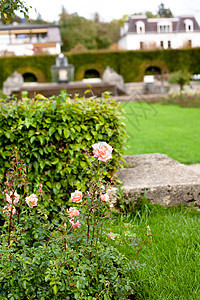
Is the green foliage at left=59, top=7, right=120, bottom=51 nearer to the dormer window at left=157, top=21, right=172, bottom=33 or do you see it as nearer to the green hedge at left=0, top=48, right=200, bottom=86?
the dormer window at left=157, top=21, right=172, bottom=33

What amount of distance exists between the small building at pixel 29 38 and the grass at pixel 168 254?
145 ft

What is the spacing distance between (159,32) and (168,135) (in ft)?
134

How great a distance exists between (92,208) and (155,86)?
924 inches

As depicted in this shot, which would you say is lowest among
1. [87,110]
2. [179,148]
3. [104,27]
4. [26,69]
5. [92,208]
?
[179,148]

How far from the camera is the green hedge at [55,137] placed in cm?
293

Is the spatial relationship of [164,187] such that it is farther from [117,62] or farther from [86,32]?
[86,32]

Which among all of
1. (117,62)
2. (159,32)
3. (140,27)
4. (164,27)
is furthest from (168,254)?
(164,27)

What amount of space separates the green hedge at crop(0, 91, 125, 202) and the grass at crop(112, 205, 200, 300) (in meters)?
0.66

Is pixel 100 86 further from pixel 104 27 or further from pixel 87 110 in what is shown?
pixel 104 27

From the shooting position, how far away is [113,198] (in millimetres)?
3111

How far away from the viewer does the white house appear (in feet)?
143

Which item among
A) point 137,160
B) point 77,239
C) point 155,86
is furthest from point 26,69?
point 77,239

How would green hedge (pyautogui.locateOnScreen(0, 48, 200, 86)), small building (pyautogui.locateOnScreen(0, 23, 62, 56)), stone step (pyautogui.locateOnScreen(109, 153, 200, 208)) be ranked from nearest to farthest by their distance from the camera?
stone step (pyautogui.locateOnScreen(109, 153, 200, 208))
green hedge (pyautogui.locateOnScreen(0, 48, 200, 86))
small building (pyautogui.locateOnScreen(0, 23, 62, 56))

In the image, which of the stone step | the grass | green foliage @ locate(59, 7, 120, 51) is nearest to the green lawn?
the stone step
